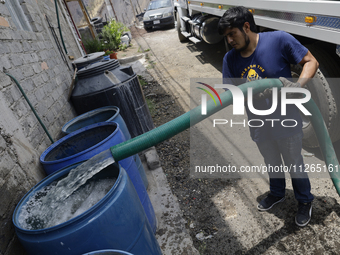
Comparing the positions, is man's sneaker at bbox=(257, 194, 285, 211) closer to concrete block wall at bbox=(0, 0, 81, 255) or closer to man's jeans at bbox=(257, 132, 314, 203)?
man's jeans at bbox=(257, 132, 314, 203)

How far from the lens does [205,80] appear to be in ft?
20.9

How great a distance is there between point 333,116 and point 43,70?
11.4ft

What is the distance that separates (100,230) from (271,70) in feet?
5.47

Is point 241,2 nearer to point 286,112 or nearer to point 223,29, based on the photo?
point 223,29

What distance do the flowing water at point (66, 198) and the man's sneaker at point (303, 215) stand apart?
1.76 m

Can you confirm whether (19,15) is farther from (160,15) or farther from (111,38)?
(160,15)

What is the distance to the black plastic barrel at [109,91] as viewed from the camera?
323 centimetres

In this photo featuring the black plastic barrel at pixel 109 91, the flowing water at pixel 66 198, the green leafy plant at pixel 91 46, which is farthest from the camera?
the green leafy plant at pixel 91 46

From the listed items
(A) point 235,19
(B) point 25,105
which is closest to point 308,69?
(A) point 235,19

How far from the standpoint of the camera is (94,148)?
1922mm

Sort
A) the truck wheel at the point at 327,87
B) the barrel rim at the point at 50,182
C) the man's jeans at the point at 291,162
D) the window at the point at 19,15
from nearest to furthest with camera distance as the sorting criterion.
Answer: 1. the barrel rim at the point at 50,182
2. the man's jeans at the point at 291,162
3. the truck wheel at the point at 327,87
4. the window at the point at 19,15

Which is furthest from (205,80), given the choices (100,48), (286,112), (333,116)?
(100,48)

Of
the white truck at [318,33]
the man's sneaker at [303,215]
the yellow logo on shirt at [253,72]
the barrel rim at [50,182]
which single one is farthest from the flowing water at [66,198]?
the white truck at [318,33]

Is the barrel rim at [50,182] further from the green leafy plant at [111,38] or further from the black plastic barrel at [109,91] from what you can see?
the green leafy plant at [111,38]
